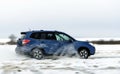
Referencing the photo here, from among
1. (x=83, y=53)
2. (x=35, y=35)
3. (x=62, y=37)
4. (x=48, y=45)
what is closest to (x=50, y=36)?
(x=48, y=45)

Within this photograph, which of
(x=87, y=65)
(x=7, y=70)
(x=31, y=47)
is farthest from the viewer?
(x=31, y=47)

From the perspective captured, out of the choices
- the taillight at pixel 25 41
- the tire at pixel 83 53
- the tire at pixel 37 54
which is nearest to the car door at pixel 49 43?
the tire at pixel 37 54

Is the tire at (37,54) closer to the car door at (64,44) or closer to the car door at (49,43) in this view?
the car door at (49,43)

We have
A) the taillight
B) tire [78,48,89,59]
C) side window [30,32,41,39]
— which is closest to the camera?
the taillight

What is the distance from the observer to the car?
19.9 meters

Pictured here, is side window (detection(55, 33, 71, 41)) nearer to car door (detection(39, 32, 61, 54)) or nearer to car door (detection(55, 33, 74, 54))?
car door (detection(55, 33, 74, 54))

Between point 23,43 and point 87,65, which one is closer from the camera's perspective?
point 87,65

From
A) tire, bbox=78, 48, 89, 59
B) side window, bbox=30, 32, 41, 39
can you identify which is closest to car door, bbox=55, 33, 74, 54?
tire, bbox=78, 48, 89, 59

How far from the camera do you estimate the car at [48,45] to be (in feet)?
65.1

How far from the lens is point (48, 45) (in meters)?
20.3

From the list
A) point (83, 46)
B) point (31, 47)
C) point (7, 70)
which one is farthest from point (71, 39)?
point (7, 70)

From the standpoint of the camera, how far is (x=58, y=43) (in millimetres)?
20469

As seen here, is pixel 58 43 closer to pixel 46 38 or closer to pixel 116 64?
pixel 46 38

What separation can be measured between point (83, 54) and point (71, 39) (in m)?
1.06
